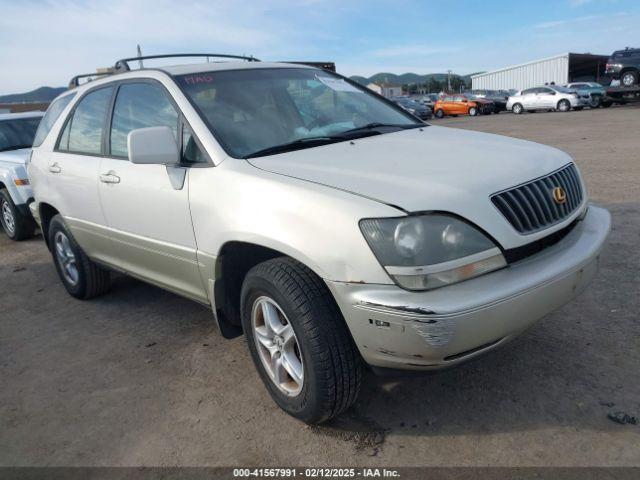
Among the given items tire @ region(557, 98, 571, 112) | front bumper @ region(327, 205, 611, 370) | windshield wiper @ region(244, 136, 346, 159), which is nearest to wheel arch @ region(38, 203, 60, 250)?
windshield wiper @ region(244, 136, 346, 159)

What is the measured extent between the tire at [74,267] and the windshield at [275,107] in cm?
192

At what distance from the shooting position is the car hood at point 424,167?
220 centimetres

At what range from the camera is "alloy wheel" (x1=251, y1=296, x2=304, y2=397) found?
2.56m

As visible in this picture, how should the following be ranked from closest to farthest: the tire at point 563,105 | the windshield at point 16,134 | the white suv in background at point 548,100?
the windshield at point 16,134 → the white suv in background at point 548,100 → the tire at point 563,105

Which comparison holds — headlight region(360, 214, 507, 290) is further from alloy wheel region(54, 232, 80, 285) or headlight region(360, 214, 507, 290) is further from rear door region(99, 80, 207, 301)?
alloy wheel region(54, 232, 80, 285)

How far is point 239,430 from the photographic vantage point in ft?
8.67

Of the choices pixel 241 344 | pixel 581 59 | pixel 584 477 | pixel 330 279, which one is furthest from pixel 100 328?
pixel 581 59

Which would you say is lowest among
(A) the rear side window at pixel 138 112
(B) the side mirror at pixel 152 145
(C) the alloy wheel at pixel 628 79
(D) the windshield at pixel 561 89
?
(D) the windshield at pixel 561 89

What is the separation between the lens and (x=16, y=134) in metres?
7.45

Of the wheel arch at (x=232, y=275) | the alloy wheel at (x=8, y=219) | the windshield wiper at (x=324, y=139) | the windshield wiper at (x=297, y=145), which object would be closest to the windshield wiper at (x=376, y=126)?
the windshield wiper at (x=324, y=139)

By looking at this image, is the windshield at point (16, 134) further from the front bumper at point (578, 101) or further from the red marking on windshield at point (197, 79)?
the front bumper at point (578, 101)

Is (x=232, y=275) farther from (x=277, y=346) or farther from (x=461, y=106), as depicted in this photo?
(x=461, y=106)

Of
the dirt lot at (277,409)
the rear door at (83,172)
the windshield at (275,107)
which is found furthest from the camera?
the rear door at (83,172)

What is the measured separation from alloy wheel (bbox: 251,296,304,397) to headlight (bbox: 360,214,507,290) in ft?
2.06
